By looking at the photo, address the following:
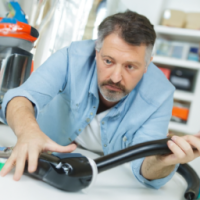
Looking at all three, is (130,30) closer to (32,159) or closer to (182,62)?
(32,159)

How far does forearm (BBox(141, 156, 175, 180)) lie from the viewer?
0.66 m

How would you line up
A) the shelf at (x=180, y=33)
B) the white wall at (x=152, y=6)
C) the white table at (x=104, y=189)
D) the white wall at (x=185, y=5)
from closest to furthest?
the white table at (x=104, y=189) → the white wall at (x=152, y=6) → the shelf at (x=180, y=33) → the white wall at (x=185, y=5)

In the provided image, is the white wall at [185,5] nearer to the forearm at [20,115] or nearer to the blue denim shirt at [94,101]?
the blue denim shirt at [94,101]

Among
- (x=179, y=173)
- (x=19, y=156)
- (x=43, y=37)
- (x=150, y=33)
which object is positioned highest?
(x=150, y=33)

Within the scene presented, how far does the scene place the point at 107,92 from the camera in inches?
34.9

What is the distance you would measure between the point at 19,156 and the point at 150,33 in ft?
2.03

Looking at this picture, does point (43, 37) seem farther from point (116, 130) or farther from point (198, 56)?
point (198, 56)

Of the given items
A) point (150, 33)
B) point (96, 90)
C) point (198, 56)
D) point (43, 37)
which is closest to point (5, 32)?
point (43, 37)

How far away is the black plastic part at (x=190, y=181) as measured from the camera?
0.65 meters

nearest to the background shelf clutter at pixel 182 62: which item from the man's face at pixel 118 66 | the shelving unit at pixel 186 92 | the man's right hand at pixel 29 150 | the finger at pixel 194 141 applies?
the shelving unit at pixel 186 92

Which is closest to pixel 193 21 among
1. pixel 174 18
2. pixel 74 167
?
pixel 174 18

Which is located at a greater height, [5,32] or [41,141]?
[5,32]

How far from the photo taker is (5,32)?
973 mm

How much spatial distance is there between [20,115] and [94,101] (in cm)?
33
